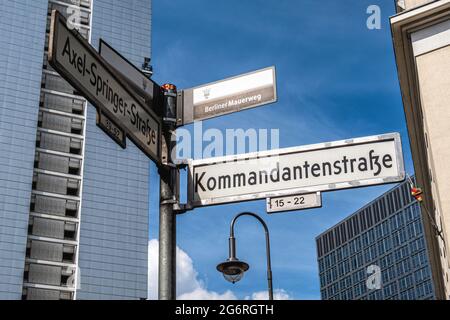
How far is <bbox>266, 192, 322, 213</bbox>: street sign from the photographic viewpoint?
6.97 meters

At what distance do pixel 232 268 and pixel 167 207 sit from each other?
4.17m

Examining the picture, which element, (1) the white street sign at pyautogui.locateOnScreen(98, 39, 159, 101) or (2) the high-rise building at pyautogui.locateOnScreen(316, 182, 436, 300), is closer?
(1) the white street sign at pyautogui.locateOnScreen(98, 39, 159, 101)

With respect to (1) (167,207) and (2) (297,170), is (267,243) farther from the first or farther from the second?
(1) (167,207)

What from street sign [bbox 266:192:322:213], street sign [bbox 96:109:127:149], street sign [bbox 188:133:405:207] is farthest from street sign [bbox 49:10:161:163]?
street sign [bbox 266:192:322:213]

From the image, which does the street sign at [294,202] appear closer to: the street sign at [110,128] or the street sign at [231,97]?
the street sign at [231,97]

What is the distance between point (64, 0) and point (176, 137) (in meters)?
92.1

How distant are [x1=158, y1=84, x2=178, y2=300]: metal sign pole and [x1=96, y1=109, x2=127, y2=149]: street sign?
0.68 meters

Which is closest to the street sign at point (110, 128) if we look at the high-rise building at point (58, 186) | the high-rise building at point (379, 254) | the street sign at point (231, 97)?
the street sign at point (231, 97)

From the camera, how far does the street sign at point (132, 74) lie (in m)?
6.71

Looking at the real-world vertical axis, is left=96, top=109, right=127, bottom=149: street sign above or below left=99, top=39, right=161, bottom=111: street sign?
below

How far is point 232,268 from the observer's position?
10.6 m

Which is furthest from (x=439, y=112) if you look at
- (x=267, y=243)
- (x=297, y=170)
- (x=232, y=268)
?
(x=297, y=170)

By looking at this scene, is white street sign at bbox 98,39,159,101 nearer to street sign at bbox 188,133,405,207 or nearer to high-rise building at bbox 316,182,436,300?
street sign at bbox 188,133,405,207
